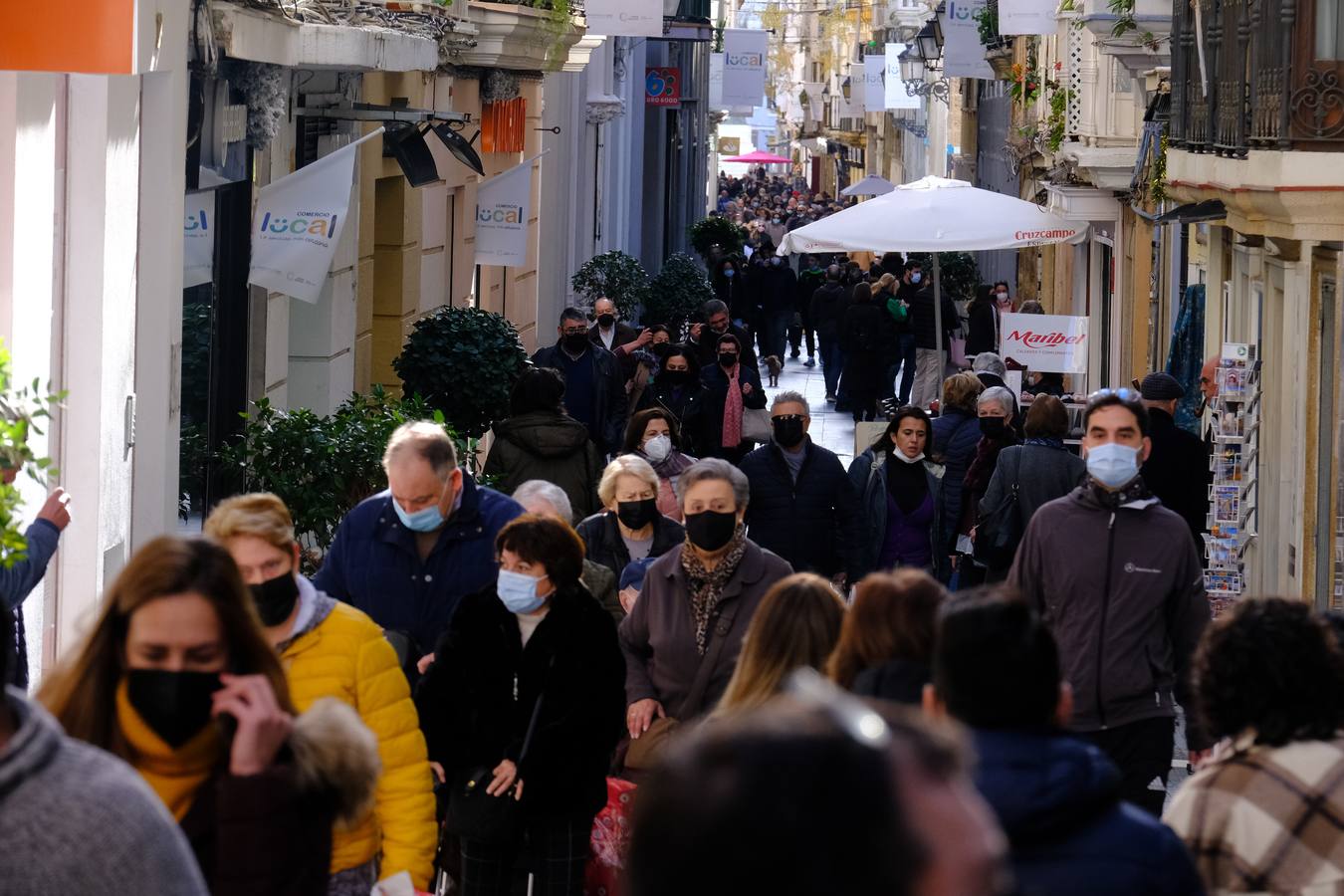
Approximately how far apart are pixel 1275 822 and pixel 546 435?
289 inches

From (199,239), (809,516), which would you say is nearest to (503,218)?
(199,239)

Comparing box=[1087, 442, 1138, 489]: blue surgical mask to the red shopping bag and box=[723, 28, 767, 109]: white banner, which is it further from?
box=[723, 28, 767, 109]: white banner

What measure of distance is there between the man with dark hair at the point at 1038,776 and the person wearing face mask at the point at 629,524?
16.3 feet

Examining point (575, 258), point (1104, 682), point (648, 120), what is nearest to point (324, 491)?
point (1104, 682)

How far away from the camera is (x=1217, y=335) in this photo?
53.5 ft

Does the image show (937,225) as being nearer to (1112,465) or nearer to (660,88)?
(1112,465)

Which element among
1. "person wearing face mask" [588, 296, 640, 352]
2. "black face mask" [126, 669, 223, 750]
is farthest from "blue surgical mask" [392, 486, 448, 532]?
"person wearing face mask" [588, 296, 640, 352]

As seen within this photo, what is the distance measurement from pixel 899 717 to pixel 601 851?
491 cm

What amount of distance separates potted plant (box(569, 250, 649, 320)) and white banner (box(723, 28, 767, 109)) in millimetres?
20506

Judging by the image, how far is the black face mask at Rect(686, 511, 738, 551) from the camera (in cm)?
724

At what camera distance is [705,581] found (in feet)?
23.5

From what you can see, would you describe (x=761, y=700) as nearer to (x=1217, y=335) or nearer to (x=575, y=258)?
(x=1217, y=335)

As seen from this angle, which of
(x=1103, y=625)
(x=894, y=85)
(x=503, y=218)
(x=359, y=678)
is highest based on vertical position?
(x=894, y=85)

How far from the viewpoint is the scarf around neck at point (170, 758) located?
3703 millimetres
